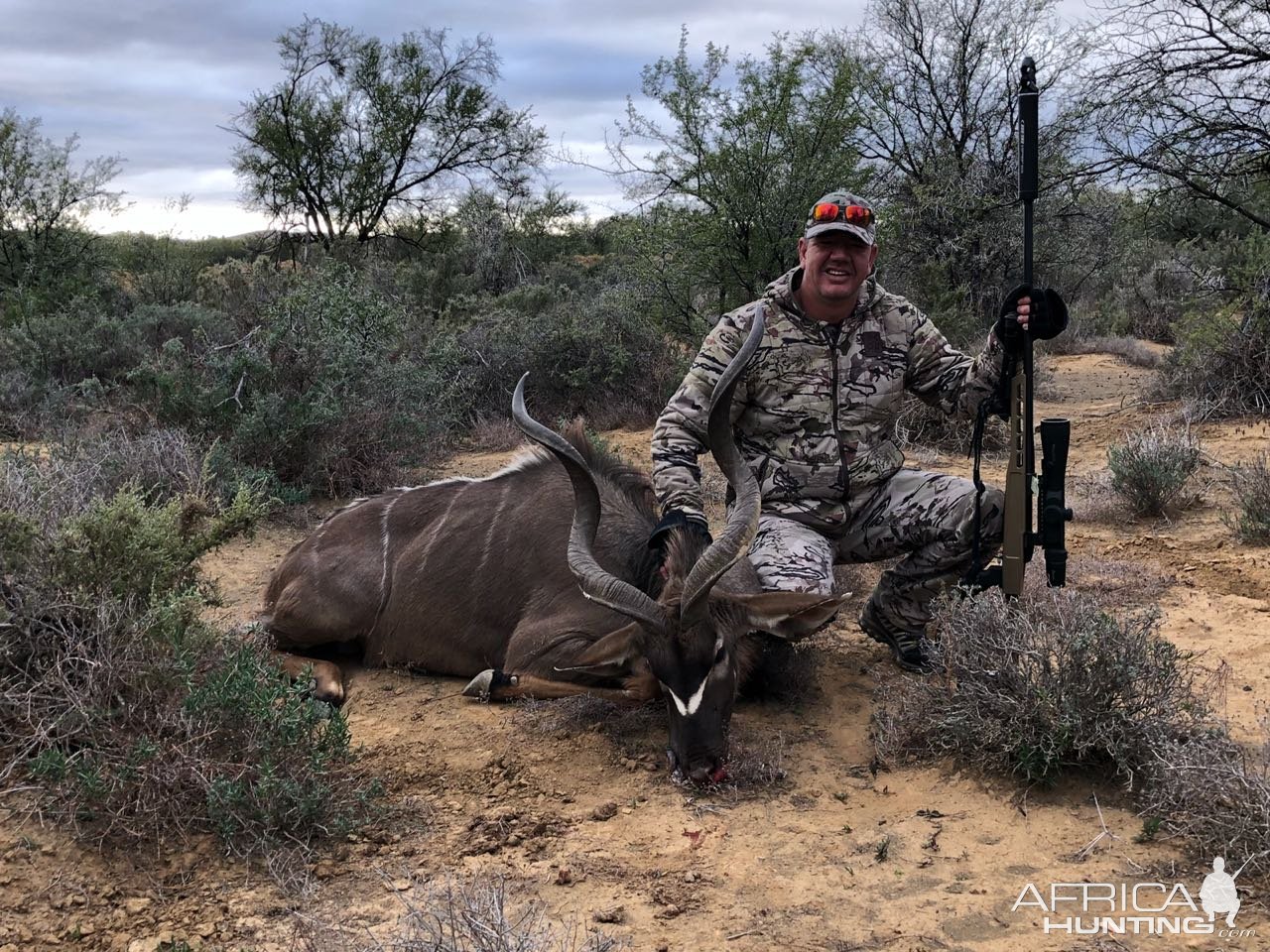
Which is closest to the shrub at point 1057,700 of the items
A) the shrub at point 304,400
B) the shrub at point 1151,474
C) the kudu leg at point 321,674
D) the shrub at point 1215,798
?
the shrub at point 1215,798

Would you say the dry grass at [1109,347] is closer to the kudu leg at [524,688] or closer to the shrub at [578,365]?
the shrub at [578,365]

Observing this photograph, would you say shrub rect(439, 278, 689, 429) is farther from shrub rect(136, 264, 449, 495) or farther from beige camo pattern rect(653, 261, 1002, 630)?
beige camo pattern rect(653, 261, 1002, 630)

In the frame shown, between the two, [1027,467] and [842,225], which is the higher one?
[842,225]

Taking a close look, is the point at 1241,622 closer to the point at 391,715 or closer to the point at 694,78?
the point at 391,715

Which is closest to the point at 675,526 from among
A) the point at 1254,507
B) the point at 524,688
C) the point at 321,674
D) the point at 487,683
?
the point at 524,688

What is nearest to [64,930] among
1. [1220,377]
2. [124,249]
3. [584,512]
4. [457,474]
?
[584,512]

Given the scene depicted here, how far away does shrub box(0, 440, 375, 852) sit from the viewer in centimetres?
321

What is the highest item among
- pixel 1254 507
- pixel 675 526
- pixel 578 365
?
pixel 578 365

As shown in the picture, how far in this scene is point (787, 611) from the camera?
4.08 meters

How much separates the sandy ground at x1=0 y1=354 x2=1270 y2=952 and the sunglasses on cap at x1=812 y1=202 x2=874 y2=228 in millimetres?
2138

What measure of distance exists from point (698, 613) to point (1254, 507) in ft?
14.8

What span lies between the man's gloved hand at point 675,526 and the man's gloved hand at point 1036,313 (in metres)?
1.54

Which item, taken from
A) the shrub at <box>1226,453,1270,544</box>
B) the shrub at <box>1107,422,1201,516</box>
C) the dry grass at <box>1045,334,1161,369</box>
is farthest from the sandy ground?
the dry grass at <box>1045,334,1161,369</box>

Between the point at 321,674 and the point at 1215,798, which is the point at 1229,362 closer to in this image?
the point at 1215,798
